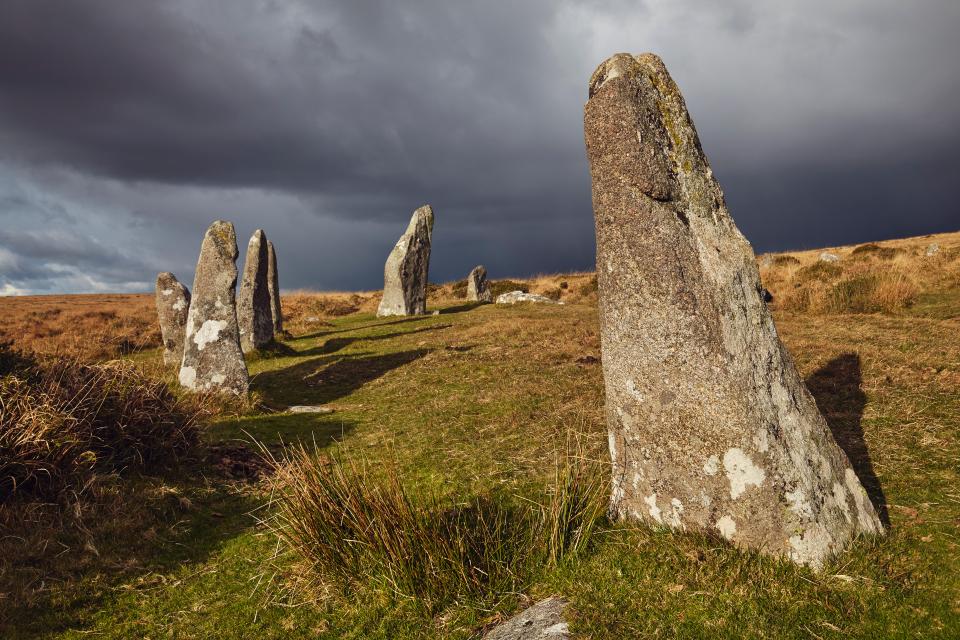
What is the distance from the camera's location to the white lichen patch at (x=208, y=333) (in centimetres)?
1348

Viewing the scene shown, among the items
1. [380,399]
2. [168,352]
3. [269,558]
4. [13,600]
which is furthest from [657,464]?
[168,352]

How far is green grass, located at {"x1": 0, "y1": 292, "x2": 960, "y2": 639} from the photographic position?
4125 mm

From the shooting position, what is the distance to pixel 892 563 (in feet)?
14.8

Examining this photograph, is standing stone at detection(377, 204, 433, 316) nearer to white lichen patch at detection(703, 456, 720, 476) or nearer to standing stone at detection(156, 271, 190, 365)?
standing stone at detection(156, 271, 190, 365)

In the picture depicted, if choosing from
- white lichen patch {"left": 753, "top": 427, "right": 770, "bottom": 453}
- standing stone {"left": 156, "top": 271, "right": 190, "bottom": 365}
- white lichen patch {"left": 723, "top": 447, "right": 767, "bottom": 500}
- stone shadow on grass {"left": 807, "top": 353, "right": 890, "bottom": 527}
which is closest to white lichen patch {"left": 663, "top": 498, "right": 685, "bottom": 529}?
white lichen patch {"left": 723, "top": 447, "right": 767, "bottom": 500}

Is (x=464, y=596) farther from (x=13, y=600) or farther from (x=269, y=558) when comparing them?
(x=13, y=600)

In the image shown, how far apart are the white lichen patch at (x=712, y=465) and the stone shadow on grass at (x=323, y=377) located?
992 cm

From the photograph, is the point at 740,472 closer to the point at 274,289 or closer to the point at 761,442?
the point at 761,442

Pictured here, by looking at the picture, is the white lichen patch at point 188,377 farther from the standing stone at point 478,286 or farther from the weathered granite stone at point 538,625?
the standing stone at point 478,286

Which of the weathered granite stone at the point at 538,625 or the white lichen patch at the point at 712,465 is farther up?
the white lichen patch at the point at 712,465

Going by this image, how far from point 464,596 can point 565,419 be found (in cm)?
497

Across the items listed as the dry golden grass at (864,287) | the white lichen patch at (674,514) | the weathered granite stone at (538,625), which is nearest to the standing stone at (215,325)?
the weathered granite stone at (538,625)

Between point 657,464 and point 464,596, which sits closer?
point 464,596

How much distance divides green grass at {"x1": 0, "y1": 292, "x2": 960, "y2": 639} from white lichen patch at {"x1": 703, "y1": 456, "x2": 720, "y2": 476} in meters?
0.58
